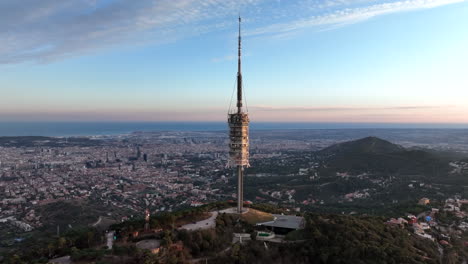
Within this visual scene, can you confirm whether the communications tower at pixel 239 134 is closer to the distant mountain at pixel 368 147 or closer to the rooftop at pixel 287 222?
the rooftop at pixel 287 222

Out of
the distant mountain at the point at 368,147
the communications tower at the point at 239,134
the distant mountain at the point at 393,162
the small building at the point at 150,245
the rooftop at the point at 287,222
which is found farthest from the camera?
the distant mountain at the point at 368,147

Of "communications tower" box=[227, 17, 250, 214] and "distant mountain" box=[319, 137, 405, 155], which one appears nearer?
"communications tower" box=[227, 17, 250, 214]

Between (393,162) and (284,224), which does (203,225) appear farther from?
(393,162)

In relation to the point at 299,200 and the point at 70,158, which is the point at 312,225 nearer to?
the point at 299,200

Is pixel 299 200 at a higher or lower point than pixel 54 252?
lower

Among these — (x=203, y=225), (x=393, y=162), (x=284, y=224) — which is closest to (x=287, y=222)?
(x=284, y=224)

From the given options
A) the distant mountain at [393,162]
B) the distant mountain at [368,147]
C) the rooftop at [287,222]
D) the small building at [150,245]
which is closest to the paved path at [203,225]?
the small building at [150,245]

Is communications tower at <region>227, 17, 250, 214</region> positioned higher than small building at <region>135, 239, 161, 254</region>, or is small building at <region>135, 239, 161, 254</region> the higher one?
communications tower at <region>227, 17, 250, 214</region>

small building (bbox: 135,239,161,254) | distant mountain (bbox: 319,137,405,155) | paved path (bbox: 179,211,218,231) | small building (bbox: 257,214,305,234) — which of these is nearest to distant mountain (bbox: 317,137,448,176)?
distant mountain (bbox: 319,137,405,155)

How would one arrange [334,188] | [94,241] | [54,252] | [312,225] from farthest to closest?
1. [334,188]
2. [312,225]
3. [94,241]
4. [54,252]

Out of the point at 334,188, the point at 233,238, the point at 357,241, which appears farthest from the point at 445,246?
the point at 334,188

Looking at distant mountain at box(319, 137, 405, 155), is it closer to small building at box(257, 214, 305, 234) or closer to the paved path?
small building at box(257, 214, 305, 234)
